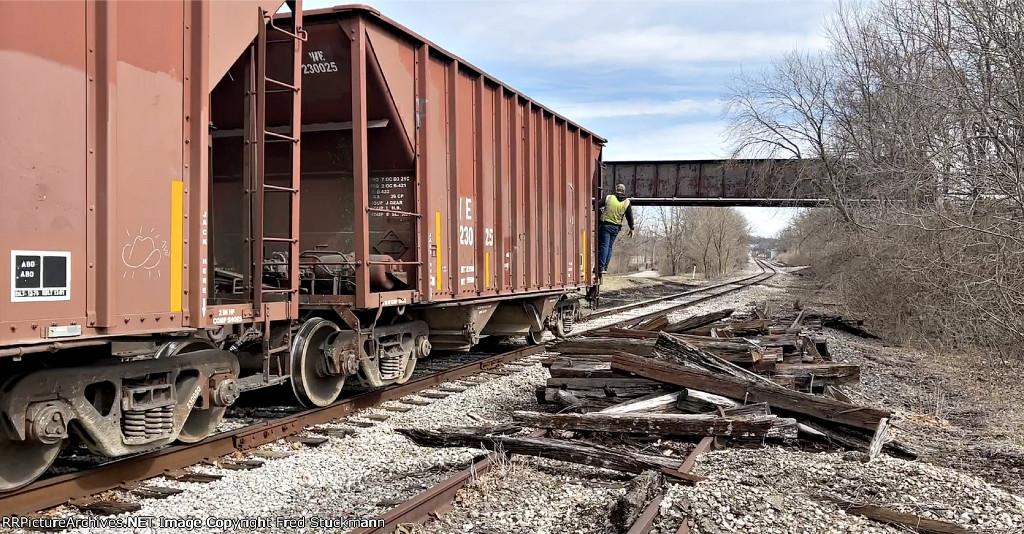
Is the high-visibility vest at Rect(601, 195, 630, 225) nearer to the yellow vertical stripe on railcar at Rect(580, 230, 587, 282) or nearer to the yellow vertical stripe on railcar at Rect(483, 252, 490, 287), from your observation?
the yellow vertical stripe on railcar at Rect(580, 230, 587, 282)

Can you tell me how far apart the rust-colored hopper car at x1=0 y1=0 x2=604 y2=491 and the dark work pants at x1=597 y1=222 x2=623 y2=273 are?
4.87m

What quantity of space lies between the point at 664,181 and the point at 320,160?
25.5 metres

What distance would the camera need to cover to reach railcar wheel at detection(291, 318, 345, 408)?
22.7ft

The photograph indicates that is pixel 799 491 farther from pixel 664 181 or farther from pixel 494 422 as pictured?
pixel 664 181

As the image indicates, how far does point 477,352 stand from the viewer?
12.5 metres

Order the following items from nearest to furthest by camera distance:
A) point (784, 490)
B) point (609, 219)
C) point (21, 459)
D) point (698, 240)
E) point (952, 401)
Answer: point (21, 459) → point (784, 490) → point (952, 401) → point (609, 219) → point (698, 240)

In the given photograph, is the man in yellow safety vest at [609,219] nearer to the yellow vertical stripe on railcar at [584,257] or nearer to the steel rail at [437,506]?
the yellow vertical stripe on railcar at [584,257]

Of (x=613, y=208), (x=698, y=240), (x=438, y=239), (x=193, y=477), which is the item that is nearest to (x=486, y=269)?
(x=438, y=239)

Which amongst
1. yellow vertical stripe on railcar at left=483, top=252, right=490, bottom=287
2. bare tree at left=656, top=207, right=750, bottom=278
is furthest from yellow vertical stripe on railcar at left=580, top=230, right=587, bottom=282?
bare tree at left=656, top=207, right=750, bottom=278

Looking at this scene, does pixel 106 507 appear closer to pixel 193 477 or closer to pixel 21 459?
pixel 21 459

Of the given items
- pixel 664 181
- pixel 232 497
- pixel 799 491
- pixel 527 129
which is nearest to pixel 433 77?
pixel 527 129

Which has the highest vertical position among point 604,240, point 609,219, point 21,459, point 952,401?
point 609,219

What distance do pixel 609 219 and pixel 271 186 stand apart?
32.4 feet

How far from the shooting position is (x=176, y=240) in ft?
16.2
